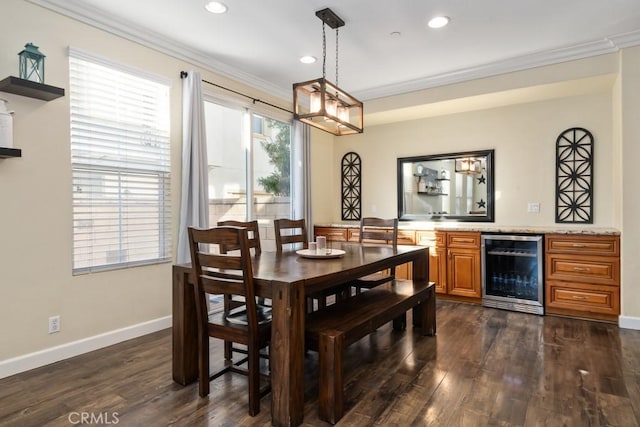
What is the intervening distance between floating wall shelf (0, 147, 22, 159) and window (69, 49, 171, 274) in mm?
452

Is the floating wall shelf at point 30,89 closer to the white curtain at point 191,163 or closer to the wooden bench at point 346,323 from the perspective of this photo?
the white curtain at point 191,163

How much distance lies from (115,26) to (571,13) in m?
3.79

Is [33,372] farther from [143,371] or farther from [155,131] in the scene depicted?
[155,131]

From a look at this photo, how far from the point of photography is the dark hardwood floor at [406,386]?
6.63 ft

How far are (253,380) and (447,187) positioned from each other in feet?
12.7

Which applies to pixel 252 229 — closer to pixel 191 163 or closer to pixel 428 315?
pixel 191 163

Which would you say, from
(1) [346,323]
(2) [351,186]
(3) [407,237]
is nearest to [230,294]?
(1) [346,323]

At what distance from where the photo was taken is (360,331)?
2.27m

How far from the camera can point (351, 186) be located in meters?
5.90

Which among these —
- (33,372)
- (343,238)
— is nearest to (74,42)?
(33,372)

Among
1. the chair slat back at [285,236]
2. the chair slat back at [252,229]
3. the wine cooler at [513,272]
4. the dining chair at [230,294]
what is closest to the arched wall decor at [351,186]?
the wine cooler at [513,272]

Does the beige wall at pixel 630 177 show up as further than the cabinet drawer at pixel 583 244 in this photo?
No

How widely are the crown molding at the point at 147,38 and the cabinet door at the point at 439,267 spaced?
2.94 meters

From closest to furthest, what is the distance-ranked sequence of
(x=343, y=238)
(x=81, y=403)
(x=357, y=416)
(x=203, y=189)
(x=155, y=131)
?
1. (x=357, y=416)
2. (x=81, y=403)
3. (x=155, y=131)
4. (x=203, y=189)
5. (x=343, y=238)
